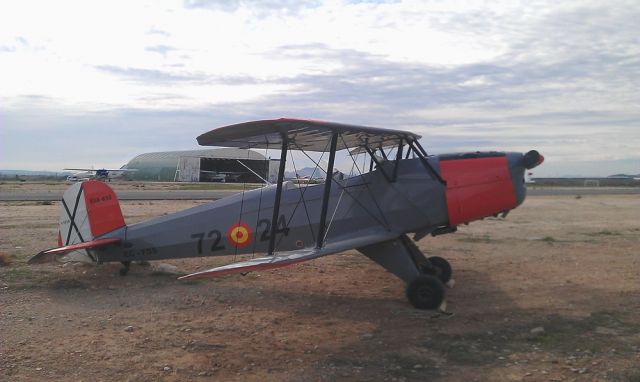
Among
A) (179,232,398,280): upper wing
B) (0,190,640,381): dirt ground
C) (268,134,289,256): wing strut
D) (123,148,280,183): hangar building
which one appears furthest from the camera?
(123,148,280,183): hangar building

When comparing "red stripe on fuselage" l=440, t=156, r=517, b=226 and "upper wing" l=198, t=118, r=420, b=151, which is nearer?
"upper wing" l=198, t=118, r=420, b=151

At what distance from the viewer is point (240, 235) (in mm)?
8938

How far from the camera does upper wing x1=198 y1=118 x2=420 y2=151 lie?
6.84 m

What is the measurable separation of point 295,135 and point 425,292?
2.90 metres

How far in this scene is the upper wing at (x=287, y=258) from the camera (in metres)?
6.31

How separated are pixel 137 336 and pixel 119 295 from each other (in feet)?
7.10

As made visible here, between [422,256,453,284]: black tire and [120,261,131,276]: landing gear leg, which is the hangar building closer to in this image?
[120,261,131,276]: landing gear leg

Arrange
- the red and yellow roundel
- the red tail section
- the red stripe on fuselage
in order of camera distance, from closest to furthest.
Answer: the red stripe on fuselage < the red and yellow roundel < the red tail section

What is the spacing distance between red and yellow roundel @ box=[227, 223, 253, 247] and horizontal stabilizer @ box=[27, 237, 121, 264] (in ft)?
6.98

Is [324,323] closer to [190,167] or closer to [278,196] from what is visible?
[278,196]

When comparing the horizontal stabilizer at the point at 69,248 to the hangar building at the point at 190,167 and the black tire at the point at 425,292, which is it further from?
the hangar building at the point at 190,167

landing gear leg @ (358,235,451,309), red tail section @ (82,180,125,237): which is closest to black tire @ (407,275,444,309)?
landing gear leg @ (358,235,451,309)

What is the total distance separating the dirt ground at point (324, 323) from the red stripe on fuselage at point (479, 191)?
1273 mm

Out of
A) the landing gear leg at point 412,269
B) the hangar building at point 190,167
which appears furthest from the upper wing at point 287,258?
the hangar building at point 190,167
